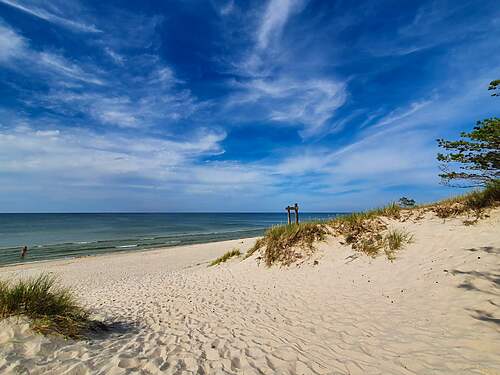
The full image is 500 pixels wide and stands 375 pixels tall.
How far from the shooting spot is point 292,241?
41.2ft

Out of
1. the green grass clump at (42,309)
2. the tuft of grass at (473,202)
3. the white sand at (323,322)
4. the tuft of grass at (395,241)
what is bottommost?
the white sand at (323,322)

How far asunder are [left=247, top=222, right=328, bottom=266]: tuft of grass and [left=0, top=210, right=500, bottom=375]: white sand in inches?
46.2

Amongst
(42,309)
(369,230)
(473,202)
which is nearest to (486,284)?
(473,202)

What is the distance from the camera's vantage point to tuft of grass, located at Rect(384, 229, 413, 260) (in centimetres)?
925

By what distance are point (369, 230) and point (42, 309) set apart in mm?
10838

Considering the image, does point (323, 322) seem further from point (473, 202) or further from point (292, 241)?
point (473, 202)

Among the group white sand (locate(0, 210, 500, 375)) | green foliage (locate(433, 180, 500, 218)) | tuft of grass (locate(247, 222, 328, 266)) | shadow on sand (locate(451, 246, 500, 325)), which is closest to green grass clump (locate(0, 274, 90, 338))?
white sand (locate(0, 210, 500, 375))

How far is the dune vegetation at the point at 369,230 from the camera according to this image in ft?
30.9

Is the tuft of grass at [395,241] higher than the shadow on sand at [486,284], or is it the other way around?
the tuft of grass at [395,241]

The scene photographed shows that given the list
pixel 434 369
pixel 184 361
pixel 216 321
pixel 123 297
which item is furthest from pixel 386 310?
pixel 123 297

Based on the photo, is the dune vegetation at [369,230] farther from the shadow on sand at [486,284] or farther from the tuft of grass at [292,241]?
the shadow on sand at [486,284]

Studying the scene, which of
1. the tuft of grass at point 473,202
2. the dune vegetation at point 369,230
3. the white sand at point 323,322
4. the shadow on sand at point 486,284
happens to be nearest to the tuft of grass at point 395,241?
the dune vegetation at point 369,230

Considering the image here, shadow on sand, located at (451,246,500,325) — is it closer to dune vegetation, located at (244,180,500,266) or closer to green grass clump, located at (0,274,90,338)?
dune vegetation, located at (244,180,500,266)

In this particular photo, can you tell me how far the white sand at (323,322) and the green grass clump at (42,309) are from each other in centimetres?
25
